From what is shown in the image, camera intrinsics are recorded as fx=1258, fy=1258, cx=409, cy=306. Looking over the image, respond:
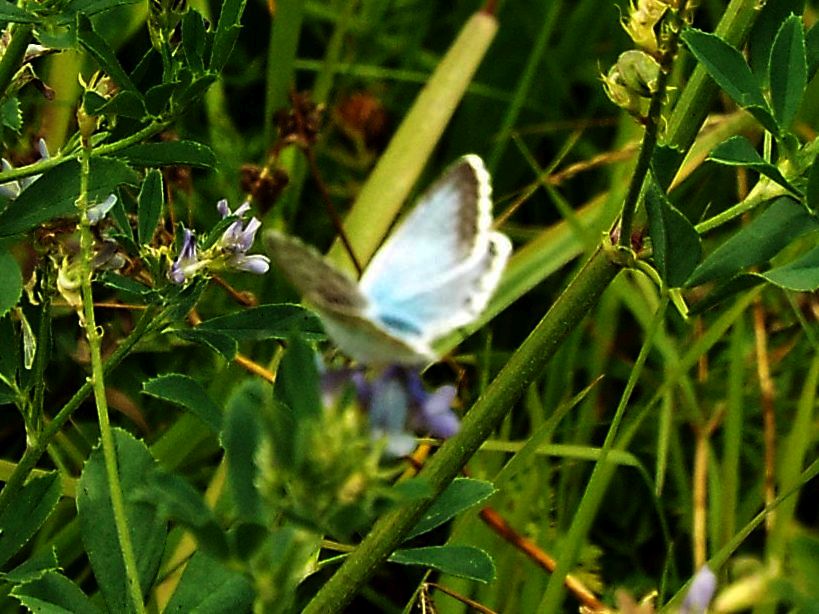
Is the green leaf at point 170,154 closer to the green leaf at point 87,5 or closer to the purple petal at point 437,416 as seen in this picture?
the green leaf at point 87,5

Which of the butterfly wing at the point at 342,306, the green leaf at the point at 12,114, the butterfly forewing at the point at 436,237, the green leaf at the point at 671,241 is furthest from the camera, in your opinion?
the green leaf at the point at 12,114

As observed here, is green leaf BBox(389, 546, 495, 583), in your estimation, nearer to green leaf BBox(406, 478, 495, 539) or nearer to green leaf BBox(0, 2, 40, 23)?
green leaf BBox(406, 478, 495, 539)

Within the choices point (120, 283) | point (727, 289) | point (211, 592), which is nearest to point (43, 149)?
point (120, 283)

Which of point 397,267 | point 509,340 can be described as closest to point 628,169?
point 509,340

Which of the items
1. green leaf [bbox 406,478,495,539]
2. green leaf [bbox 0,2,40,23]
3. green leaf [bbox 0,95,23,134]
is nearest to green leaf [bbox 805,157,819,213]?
green leaf [bbox 406,478,495,539]

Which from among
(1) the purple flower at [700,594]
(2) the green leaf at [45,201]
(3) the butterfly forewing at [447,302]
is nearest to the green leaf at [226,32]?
(2) the green leaf at [45,201]

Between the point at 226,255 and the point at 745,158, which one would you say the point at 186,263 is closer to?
the point at 226,255
